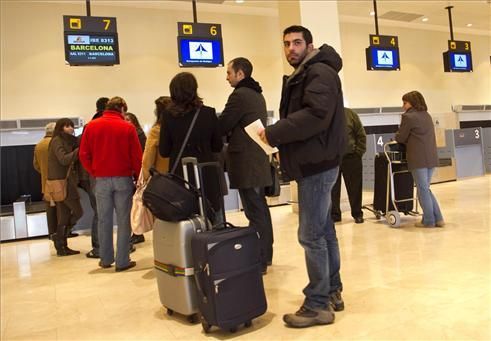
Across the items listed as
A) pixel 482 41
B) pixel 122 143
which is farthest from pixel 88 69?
pixel 482 41

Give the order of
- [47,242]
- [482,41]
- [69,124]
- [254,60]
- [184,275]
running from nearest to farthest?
[184,275] < [69,124] < [47,242] < [254,60] < [482,41]

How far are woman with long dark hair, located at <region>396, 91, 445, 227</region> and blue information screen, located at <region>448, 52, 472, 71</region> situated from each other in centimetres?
673

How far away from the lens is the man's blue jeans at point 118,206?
3826 mm

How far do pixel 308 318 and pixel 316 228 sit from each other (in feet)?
1.54

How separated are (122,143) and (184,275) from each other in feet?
5.61

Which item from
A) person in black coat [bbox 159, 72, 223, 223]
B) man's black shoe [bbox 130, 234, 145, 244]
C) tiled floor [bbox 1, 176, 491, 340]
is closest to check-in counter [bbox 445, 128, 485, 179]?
tiled floor [bbox 1, 176, 491, 340]

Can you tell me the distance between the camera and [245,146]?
3230 millimetres

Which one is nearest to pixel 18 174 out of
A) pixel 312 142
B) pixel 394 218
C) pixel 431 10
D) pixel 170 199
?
pixel 394 218

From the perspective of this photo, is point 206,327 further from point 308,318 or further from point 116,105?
point 116,105

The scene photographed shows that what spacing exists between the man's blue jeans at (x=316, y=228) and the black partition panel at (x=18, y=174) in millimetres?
6849

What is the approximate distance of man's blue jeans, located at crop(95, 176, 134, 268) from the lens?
3.83 meters

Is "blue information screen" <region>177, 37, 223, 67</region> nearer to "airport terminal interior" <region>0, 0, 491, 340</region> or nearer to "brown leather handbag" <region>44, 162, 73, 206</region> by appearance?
"airport terminal interior" <region>0, 0, 491, 340</region>

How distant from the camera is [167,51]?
9086 mm

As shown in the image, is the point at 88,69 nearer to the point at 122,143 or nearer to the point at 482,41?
the point at 122,143
